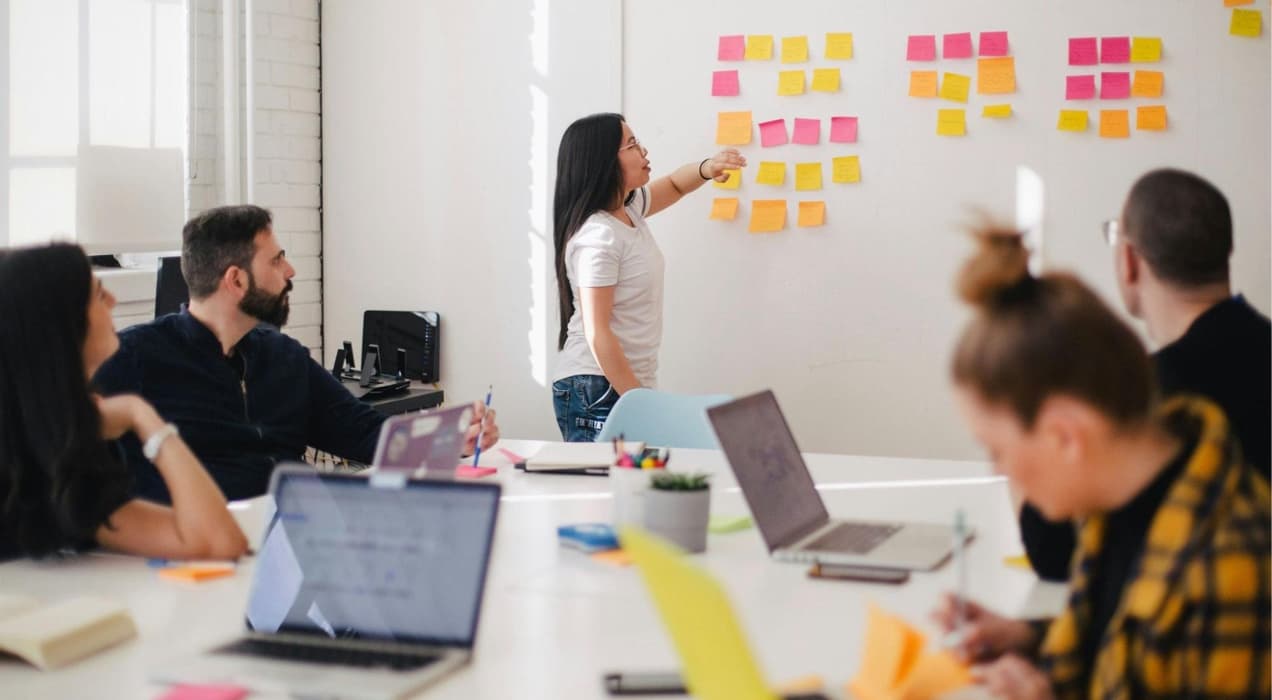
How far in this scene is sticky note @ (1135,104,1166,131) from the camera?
385cm

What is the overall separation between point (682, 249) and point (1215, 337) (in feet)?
8.25

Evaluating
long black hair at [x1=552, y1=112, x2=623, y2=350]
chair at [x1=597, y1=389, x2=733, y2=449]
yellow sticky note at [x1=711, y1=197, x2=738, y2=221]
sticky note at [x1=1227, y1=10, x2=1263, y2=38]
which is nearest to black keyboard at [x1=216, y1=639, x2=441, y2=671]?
chair at [x1=597, y1=389, x2=733, y2=449]

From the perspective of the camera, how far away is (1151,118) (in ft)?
12.6

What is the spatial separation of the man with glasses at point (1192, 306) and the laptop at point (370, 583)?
2.67ft

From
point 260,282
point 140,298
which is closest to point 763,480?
point 260,282

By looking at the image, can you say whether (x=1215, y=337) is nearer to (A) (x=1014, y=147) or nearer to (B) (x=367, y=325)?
(A) (x=1014, y=147)

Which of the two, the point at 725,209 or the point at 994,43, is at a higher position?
the point at 994,43

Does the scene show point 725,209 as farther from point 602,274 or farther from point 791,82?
point 602,274

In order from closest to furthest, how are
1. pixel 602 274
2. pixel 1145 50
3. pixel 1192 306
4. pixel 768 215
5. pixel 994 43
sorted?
pixel 1192 306, pixel 602 274, pixel 1145 50, pixel 994 43, pixel 768 215

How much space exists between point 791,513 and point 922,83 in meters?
2.28

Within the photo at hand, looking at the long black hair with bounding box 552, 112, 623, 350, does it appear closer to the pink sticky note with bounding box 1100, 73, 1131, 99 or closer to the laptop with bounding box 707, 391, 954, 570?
the pink sticky note with bounding box 1100, 73, 1131, 99

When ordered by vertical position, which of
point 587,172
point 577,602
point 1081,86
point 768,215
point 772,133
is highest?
point 1081,86

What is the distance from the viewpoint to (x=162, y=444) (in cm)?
209

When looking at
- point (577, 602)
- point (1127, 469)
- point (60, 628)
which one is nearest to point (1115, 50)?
point (577, 602)
